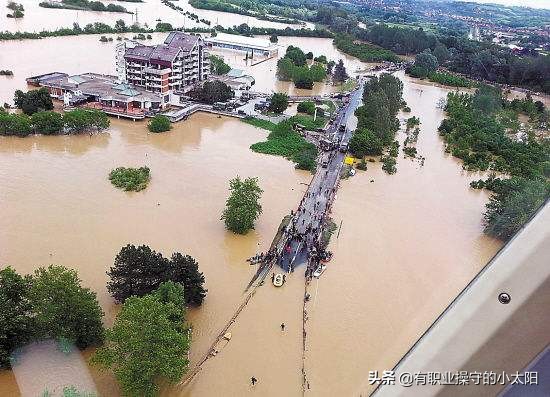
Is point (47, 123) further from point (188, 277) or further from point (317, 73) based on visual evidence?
point (317, 73)

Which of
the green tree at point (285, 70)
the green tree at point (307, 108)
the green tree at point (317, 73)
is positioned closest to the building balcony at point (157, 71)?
the green tree at point (307, 108)

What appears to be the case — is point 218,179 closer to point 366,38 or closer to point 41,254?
point 41,254

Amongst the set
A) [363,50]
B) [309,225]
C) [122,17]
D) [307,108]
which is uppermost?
[309,225]

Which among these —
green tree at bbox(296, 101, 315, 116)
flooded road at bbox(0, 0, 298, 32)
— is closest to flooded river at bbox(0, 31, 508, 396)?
green tree at bbox(296, 101, 315, 116)

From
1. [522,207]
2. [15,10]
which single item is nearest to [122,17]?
[15,10]

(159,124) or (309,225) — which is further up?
A: (309,225)

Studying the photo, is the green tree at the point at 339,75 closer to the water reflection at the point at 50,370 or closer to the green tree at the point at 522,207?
the water reflection at the point at 50,370

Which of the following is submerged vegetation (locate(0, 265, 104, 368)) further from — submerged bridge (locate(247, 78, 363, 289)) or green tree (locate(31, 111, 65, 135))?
green tree (locate(31, 111, 65, 135))

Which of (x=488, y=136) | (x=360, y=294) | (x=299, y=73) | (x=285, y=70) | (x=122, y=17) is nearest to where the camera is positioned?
(x=360, y=294)
